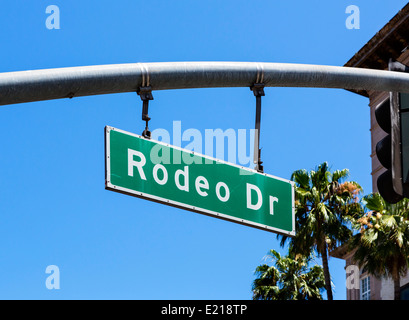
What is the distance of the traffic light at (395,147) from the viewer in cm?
842

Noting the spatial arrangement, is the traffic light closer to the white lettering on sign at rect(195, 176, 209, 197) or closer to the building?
the white lettering on sign at rect(195, 176, 209, 197)

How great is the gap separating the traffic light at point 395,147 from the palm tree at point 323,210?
3040 centimetres

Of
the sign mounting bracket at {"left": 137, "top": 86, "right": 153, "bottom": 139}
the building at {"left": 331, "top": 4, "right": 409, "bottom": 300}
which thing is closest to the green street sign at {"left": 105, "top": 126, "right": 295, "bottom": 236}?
the sign mounting bracket at {"left": 137, "top": 86, "right": 153, "bottom": 139}

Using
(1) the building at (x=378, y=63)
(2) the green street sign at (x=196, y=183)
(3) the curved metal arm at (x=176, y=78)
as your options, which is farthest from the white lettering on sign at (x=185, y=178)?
(1) the building at (x=378, y=63)

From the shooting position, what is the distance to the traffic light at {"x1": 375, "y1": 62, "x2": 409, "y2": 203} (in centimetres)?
842

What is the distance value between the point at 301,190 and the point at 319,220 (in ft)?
6.04

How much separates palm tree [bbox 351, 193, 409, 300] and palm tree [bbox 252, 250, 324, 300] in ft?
27.2

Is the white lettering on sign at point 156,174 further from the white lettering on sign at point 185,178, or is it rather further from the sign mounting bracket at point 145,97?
the sign mounting bracket at point 145,97

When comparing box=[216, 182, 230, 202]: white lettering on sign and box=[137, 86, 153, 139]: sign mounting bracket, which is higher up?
box=[137, 86, 153, 139]: sign mounting bracket

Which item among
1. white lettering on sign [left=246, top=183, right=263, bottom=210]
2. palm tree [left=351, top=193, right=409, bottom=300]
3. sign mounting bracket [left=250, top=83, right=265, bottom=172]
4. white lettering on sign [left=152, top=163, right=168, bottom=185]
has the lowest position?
white lettering on sign [left=246, top=183, right=263, bottom=210]

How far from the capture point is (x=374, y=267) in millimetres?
34969

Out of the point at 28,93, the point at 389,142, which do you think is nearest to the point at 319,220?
the point at 389,142
